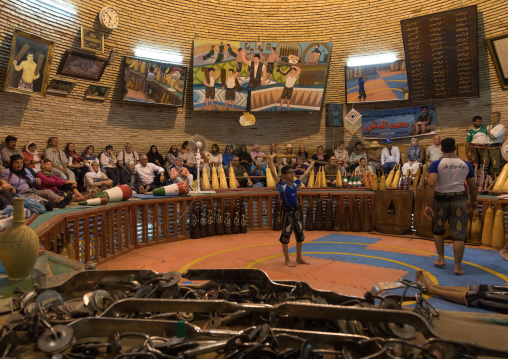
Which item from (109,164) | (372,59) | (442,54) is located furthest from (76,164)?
(442,54)

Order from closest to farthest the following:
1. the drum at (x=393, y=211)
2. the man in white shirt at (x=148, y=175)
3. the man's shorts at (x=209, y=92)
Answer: the drum at (x=393, y=211) < the man in white shirt at (x=148, y=175) < the man's shorts at (x=209, y=92)

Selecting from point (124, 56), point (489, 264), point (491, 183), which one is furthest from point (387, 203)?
point (124, 56)

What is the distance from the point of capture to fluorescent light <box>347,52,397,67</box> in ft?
A: 45.1

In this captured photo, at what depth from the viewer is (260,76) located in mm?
14000

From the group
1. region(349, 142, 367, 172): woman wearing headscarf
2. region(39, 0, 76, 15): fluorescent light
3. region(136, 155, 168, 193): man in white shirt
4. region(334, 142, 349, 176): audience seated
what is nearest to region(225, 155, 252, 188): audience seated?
region(136, 155, 168, 193): man in white shirt

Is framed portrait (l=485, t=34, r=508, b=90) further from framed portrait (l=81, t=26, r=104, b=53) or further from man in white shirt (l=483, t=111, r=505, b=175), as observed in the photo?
framed portrait (l=81, t=26, r=104, b=53)

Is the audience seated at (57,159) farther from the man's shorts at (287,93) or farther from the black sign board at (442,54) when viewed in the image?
the black sign board at (442,54)

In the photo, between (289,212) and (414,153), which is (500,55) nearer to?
(414,153)

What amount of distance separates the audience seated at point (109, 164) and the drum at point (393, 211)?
24.9ft

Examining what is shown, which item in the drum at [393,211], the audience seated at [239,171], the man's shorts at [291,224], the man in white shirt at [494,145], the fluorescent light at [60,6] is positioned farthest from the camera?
the audience seated at [239,171]

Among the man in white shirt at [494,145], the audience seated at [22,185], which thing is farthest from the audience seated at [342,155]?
the audience seated at [22,185]

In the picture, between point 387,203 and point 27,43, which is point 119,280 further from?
point 27,43

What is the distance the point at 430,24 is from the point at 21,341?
551 inches

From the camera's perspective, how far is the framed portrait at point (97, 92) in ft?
38.4
